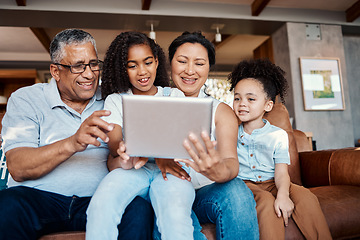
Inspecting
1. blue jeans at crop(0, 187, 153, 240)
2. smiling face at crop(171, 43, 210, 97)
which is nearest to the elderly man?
blue jeans at crop(0, 187, 153, 240)

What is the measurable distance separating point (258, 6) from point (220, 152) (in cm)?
431

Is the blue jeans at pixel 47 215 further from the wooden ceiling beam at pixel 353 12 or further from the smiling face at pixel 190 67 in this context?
the wooden ceiling beam at pixel 353 12

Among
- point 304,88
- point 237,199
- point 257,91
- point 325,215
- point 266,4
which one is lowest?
point 325,215

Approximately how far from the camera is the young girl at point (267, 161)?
1.28 metres

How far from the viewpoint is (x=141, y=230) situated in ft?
3.53

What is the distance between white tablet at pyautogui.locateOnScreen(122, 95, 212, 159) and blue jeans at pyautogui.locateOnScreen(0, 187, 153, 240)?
274 millimetres

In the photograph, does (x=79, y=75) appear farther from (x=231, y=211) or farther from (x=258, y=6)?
(x=258, y=6)

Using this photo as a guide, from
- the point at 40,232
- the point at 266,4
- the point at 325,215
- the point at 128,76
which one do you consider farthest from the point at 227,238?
the point at 266,4

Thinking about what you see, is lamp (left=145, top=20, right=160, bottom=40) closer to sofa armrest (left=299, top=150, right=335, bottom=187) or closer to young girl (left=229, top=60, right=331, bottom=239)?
young girl (left=229, top=60, right=331, bottom=239)

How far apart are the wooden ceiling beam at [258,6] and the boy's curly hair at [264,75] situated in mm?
3389

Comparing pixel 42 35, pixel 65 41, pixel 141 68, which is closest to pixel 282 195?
pixel 141 68

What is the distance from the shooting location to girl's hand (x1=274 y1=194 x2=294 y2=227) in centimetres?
129

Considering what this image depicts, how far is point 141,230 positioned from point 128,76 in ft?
2.41

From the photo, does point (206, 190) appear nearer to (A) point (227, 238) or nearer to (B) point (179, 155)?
(A) point (227, 238)
